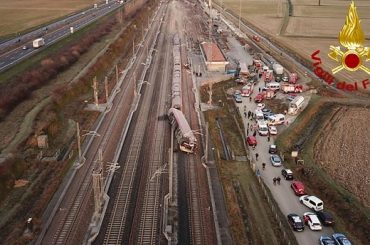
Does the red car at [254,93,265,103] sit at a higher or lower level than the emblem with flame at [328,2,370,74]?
lower

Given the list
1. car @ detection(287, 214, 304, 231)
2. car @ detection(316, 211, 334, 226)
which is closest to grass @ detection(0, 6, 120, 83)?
car @ detection(287, 214, 304, 231)

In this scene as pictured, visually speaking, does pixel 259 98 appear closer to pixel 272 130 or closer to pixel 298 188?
pixel 272 130

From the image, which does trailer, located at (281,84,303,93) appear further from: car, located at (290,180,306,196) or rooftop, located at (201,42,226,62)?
car, located at (290,180,306,196)

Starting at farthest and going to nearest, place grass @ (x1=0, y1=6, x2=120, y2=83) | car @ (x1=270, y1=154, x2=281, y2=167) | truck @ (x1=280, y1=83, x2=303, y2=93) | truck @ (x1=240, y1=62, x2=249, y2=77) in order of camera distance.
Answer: truck @ (x1=240, y1=62, x2=249, y2=77) < truck @ (x1=280, y1=83, x2=303, y2=93) < grass @ (x1=0, y1=6, x2=120, y2=83) < car @ (x1=270, y1=154, x2=281, y2=167)

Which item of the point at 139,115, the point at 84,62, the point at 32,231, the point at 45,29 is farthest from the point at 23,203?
the point at 45,29

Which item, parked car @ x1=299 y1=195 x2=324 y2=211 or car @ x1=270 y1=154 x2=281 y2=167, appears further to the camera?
car @ x1=270 y1=154 x2=281 y2=167

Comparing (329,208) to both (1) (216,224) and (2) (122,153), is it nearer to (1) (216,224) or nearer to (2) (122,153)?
(1) (216,224)
